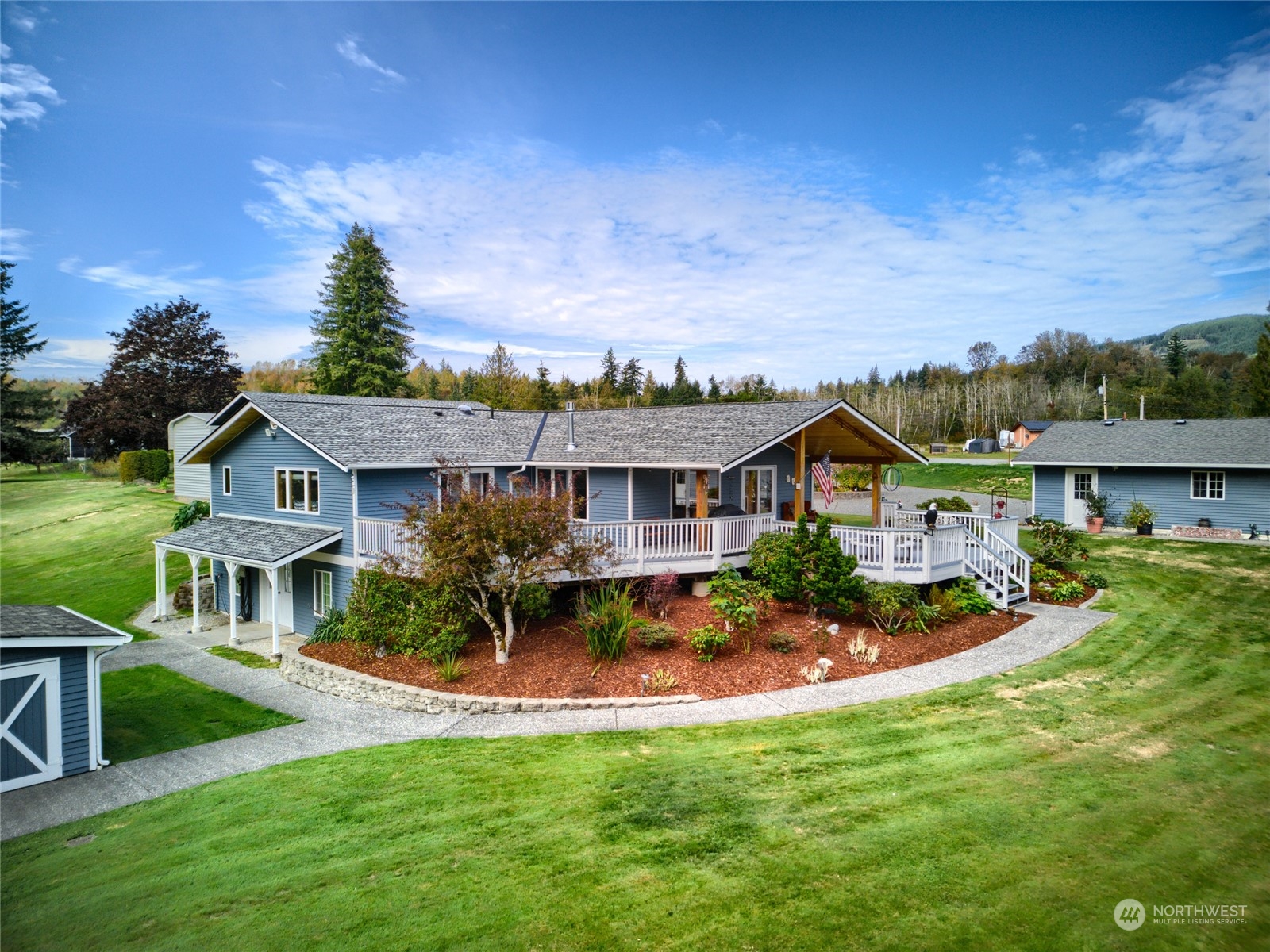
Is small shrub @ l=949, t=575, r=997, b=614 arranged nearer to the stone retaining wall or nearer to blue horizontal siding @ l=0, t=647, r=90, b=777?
the stone retaining wall

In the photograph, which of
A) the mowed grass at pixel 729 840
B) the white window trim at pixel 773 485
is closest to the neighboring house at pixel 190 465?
the white window trim at pixel 773 485

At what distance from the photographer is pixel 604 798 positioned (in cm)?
696

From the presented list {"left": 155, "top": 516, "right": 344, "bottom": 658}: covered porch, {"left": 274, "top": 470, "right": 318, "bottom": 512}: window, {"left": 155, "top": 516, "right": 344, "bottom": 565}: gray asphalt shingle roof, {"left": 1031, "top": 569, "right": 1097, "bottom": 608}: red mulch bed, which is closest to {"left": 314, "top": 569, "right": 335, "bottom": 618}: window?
{"left": 155, "top": 516, "right": 344, "bottom": 658}: covered porch

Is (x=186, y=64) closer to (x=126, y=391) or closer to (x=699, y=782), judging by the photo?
(x=699, y=782)

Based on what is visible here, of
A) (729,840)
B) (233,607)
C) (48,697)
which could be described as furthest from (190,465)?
(729,840)

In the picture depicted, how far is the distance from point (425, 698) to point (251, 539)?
9.62 meters

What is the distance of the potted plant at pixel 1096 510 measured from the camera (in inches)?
1000

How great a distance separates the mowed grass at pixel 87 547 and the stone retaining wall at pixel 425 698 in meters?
8.60

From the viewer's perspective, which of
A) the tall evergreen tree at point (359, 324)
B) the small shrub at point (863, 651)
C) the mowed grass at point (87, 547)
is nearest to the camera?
the small shrub at point (863, 651)

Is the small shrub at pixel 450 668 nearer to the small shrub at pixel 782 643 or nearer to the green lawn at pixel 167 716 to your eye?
the green lawn at pixel 167 716

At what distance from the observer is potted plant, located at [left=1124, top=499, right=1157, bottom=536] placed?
24.1 metres

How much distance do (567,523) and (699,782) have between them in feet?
19.8

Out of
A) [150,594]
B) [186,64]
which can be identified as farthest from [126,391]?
[186,64]

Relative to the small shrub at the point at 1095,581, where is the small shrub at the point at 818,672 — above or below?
below
